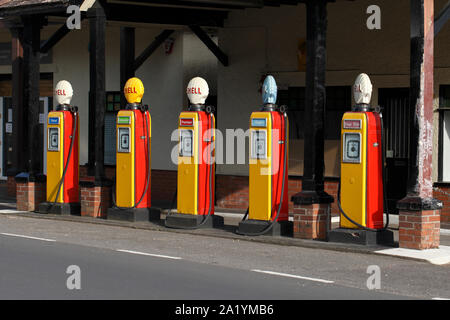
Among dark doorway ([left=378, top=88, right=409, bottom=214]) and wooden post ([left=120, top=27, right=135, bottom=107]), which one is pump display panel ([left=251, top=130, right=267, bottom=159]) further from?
wooden post ([left=120, top=27, right=135, bottom=107])

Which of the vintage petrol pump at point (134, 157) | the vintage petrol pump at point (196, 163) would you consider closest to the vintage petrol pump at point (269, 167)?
the vintage petrol pump at point (196, 163)

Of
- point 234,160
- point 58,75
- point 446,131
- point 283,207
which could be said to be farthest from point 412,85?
point 58,75

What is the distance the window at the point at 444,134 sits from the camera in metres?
15.7

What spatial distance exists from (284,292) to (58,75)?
14672mm

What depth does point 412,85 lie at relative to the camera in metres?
12.4

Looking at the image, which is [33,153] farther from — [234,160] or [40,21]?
[234,160]

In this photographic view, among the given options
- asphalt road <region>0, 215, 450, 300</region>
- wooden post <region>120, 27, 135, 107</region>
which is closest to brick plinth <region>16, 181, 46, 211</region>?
wooden post <region>120, 27, 135, 107</region>

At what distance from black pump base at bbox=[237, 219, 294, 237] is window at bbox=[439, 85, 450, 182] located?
342 centimetres

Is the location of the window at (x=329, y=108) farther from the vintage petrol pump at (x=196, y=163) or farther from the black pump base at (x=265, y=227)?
the black pump base at (x=265, y=227)

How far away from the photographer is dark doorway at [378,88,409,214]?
647 inches

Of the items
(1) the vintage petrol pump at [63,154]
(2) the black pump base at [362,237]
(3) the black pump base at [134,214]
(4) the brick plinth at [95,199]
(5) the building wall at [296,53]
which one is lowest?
(2) the black pump base at [362,237]

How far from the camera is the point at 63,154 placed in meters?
16.6

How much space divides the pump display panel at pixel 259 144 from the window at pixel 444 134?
3.83 metres

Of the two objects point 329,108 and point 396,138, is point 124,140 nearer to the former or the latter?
point 329,108
